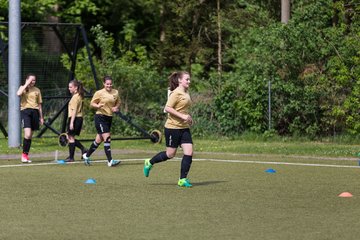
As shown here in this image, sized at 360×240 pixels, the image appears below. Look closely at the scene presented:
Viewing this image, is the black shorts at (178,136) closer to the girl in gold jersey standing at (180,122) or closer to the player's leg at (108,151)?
the girl in gold jersey standing at (180,122)

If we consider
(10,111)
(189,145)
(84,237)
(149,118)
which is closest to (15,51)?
Answer: (10,111)

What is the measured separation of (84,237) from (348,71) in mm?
18008

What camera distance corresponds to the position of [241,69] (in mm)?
30734

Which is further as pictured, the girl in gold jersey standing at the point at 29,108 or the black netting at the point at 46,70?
the black netting at the point at 46,70

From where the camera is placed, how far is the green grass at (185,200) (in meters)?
10.6

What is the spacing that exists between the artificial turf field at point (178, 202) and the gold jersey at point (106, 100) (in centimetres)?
105

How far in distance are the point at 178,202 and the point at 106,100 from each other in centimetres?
643

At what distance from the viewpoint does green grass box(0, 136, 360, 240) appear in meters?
10.6

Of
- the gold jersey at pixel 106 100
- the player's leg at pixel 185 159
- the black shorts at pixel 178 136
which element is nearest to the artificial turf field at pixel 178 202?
the player's leg at pixel 185 159

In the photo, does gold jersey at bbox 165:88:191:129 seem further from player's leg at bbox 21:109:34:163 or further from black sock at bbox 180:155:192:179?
player's leg at bbox 21:109:34:163

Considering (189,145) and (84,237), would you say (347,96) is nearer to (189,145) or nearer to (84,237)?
(189,145)

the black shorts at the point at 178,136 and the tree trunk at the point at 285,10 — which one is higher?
the tree trunk at the point at 285,10

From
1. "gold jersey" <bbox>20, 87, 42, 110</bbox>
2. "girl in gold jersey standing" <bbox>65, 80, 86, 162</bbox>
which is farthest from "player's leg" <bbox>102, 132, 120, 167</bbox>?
"gold jersey" <bbox>20, 87, 42, 110</bbox>

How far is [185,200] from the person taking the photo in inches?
525
